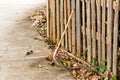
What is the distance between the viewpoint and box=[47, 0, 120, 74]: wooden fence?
225 inches

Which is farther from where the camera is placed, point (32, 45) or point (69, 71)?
point (32, 45)

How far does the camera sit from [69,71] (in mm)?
6531

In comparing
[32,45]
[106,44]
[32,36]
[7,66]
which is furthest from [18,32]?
[106,44]

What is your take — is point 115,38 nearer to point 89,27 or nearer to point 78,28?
point 89,27

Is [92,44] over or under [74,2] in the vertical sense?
under

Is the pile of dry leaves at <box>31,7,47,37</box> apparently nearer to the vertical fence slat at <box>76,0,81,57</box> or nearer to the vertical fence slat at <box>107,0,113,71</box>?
the vertical fence slat at <box>76,0,81,57</box>

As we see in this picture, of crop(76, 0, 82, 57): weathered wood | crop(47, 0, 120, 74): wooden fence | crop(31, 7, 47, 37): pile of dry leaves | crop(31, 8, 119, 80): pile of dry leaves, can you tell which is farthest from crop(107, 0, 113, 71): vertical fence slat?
crop(31, 7, 47, 37): pile of dry leaves

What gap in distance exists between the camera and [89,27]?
6414mm

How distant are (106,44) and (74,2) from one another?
1.25 meters

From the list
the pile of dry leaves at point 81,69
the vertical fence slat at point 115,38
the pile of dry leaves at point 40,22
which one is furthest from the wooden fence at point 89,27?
the pile of dry leaves at point 40,22

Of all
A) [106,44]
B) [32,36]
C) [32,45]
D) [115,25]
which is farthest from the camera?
[32,36]

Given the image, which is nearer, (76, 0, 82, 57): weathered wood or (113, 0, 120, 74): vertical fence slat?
(113, 0, 120, 74): vertical fence slat

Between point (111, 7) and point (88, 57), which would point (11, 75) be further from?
point (111, 7)

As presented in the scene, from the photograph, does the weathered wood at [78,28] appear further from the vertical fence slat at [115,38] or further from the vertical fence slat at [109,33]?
the vertical fence slat at [115,38]
